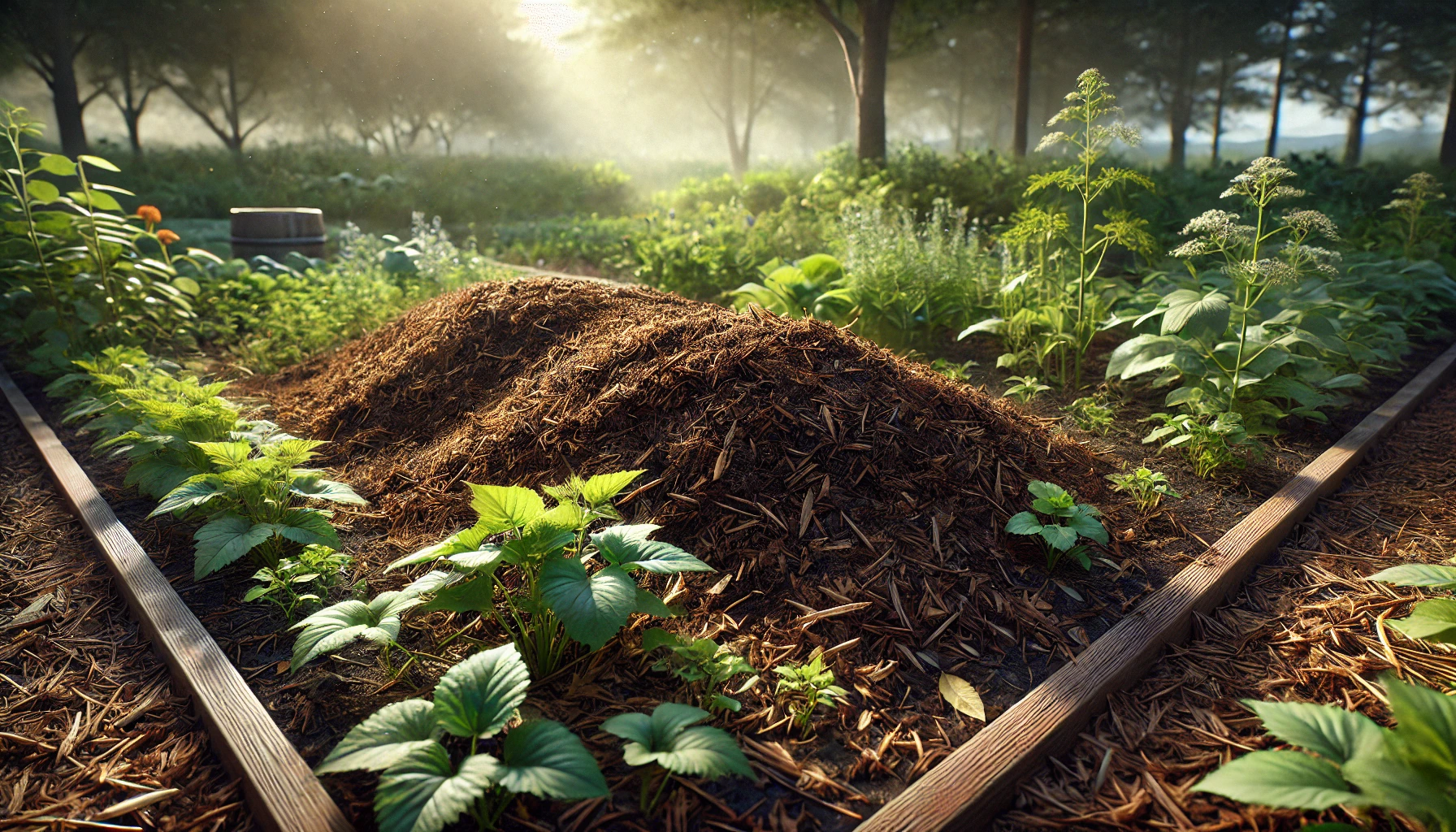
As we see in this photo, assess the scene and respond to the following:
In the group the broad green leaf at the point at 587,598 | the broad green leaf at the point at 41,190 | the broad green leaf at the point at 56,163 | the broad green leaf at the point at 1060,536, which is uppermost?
the broad green leaf at the point at 56,163

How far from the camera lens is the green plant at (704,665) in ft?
5.33

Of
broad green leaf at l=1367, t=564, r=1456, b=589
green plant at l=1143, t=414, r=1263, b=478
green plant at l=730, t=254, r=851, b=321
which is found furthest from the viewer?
green plant at l=730, t=254, r=851, b=321

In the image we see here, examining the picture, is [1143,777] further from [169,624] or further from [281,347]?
[281,347]

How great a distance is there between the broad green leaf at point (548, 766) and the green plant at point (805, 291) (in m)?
3.29

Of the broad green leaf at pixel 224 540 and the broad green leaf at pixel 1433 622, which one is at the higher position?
the broad green leaf at pixel 224 540

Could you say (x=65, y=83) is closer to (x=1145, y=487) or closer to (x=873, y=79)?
(x=873, y=79)

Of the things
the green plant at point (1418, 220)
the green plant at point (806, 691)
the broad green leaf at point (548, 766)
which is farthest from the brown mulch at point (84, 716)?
the green plant at point (1418, 220)

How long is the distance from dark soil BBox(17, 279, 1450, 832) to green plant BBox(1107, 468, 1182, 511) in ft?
0.19

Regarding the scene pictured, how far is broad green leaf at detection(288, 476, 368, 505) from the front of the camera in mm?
2195

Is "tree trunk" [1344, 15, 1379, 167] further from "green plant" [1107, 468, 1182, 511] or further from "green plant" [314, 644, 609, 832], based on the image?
"green plant" [314, 644, 609, 832]

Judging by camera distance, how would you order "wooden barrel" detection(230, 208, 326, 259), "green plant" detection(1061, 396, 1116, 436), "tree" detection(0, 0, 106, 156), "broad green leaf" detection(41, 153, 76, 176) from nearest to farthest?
"green plant" detection(1061, 396, 1116, 436) < "broad green leaf" detection(41, 153, 76, 176) < "wooden barrel" detection(230, 208, 326, 259) < "tree" detection(0, 0, 106, 156)

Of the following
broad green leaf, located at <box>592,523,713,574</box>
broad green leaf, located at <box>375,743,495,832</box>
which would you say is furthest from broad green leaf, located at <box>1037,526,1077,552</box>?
broad green leaf, located at <box>375,743,495,832</box>

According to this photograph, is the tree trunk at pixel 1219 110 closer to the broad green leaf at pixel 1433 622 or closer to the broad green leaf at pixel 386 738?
the broad green leaf at pixel 1433 622

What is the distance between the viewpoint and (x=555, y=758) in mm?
1256
